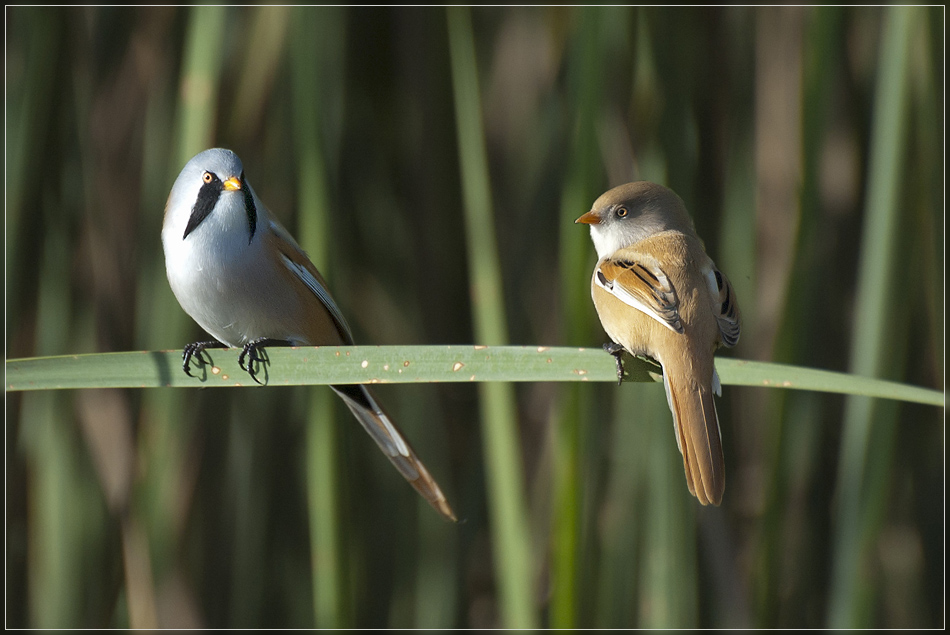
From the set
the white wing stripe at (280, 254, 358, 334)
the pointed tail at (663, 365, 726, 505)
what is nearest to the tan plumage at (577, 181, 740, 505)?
the pointed tail at (663, 365, 726, 505)

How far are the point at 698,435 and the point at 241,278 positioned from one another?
95 cm

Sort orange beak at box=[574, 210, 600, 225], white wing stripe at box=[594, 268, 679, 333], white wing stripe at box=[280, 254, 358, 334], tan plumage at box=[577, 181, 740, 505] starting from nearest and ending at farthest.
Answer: tan plumage at box=[577, 181, 740, 505], white wing stripe at box=[594, 268, 679, 333], orange beak at box=[574, 210, 600, 225], white wing stripe at box=[280, 254, 358, 334]

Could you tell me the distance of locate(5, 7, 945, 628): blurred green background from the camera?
165 cm

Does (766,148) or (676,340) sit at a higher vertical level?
(766,148)

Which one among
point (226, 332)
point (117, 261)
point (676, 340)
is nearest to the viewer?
point (676, 340)

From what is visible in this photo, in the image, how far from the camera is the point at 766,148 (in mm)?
2467

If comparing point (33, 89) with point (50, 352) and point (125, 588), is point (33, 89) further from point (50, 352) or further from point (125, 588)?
point (125, 588)

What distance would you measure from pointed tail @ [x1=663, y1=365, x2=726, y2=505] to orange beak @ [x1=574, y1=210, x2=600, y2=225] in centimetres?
34

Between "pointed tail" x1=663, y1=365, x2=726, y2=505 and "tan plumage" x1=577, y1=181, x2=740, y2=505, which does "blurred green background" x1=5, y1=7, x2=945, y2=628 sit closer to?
"tan plumage" x1=577, y1=181, x2=740, y2=505

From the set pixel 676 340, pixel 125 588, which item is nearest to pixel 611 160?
pixel 676 340

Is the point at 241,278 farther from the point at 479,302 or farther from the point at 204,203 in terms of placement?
the point at 479,302

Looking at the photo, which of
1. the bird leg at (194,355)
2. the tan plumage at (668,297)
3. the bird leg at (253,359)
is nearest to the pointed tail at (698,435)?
the tan plumage at (668,297)

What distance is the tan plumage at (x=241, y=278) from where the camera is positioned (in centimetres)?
140

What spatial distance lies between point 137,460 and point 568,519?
1209mm
